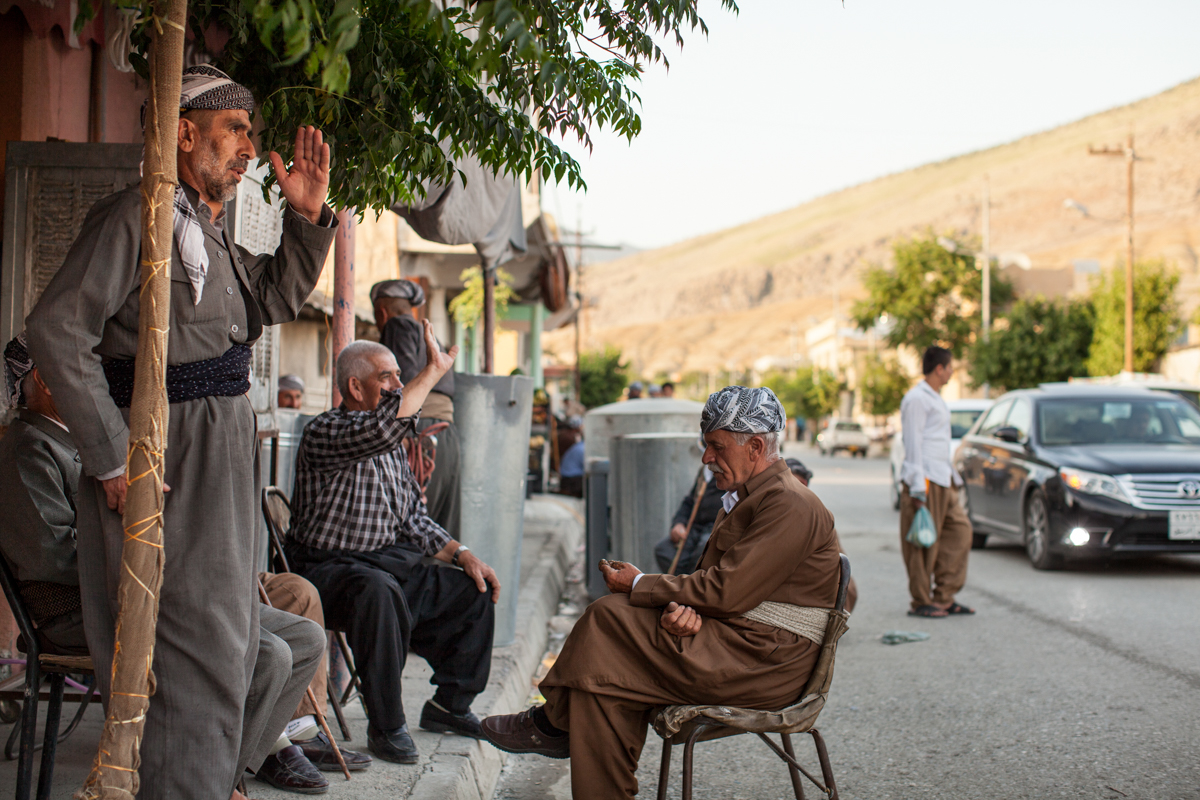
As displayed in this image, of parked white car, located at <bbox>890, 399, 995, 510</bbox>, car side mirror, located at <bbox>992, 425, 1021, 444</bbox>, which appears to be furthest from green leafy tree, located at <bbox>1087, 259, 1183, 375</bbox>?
car side mirror, located at <bbox>992, 425, 1021, 444</bbox>

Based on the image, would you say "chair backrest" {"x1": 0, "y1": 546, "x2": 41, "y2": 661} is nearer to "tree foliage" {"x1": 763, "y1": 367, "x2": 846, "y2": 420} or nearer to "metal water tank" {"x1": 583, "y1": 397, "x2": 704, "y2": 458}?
"metal water tank" {"x1": 583, "y1": 397, "x2": 704, "y2": 458}

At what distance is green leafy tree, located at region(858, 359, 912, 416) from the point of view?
177ft

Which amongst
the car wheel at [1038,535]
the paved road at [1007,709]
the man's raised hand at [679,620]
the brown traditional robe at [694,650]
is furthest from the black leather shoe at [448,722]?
the car wheel at [1038,535]

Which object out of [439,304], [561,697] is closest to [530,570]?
[561,697]

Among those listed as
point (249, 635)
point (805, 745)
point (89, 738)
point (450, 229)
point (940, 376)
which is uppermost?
point (450, 229)

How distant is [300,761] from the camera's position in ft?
12.1

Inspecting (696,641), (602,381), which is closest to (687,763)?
(696,641)

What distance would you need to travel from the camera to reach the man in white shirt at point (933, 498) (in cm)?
780

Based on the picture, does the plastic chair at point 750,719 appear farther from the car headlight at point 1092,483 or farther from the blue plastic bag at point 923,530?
the car headlight at point 1092,483

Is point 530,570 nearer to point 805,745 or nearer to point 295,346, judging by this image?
point 805,745

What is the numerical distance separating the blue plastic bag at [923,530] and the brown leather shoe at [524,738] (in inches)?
186

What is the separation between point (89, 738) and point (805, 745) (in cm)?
300

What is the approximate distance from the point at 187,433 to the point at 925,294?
46.7 meters

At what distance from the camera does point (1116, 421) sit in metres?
10.6
